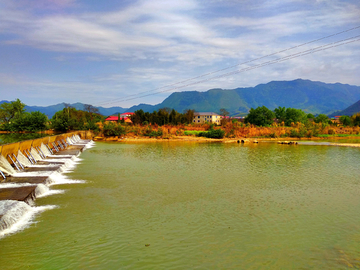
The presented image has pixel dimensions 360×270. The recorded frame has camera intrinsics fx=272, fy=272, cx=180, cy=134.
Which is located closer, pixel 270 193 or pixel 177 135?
pixel 270 193

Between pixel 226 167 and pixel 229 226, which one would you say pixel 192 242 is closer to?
pixel 229 226

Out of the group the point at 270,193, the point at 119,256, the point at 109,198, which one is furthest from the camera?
the point at 270,193

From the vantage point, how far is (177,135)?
1713 inches

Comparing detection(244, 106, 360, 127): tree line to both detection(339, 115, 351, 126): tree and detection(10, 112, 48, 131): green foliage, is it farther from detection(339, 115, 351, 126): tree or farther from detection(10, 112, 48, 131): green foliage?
detection(10, 112, 48, 131): green foliage

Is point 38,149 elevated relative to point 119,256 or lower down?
elevated

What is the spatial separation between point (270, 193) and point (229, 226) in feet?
13.5

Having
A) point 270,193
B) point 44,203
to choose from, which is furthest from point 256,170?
point 44,203

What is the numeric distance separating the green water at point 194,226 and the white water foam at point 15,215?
0.96 ft

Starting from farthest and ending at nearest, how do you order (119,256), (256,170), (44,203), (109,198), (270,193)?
1. (256,170)
2. (270,193)
3. (109,198)
4. (44,203)
5. (119,256)

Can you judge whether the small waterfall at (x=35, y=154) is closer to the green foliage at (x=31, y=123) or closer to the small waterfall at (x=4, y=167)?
the small waterfall at (x=4, y=167)

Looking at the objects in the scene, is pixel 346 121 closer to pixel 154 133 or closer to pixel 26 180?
pixel 154 133

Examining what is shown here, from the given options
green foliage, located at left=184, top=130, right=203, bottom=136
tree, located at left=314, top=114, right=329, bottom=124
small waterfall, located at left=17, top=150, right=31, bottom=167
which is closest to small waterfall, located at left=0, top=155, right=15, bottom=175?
small waterfall, located at left=17, top=150, right=31, bottom=167

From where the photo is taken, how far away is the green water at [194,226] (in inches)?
226

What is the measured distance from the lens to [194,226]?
748 cm
